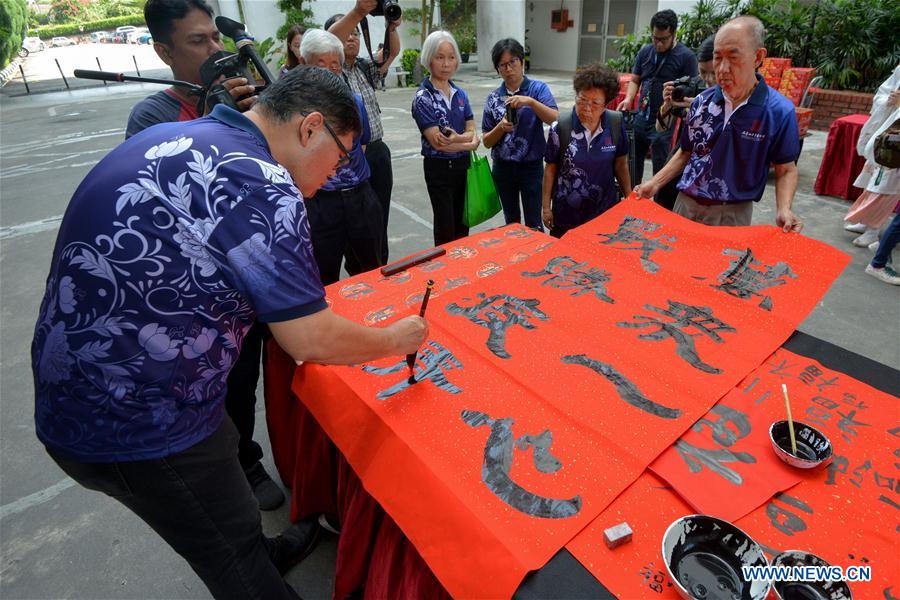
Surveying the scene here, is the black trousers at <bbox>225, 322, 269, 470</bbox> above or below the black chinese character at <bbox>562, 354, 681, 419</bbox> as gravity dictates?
below

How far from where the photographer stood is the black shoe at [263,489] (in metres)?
1.87

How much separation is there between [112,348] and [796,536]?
1297 mm

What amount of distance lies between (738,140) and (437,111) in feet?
5.14

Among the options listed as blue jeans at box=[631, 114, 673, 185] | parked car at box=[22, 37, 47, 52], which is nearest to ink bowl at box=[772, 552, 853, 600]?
blue jeans at box=[631, 114, 673, 185]

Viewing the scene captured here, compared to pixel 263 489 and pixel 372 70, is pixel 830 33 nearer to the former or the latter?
pixel 372 70

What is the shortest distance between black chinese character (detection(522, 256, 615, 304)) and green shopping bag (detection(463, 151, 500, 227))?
1.07 metres

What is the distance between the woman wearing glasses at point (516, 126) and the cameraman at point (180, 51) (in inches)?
61.5

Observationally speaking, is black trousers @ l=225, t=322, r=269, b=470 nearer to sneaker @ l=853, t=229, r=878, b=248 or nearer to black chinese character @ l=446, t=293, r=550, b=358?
black chinese character @ l=446, t=293, r=550, b=358

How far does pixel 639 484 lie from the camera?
980 millimetres

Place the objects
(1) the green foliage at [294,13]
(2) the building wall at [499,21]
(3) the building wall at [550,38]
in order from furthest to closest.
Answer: (3) the building wall at [550,38] < (2) the building wall at [499,21] < (1) the green foliage at [294,13]

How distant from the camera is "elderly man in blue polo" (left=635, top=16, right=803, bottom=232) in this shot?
1876 millimetres

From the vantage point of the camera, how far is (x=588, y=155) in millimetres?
2434

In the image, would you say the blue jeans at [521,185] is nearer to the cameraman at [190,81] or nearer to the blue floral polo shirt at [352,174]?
the blue floral polo shirt at [352,174]

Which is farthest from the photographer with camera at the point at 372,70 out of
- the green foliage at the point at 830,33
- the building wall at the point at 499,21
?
the building wall at the point at 499,21
